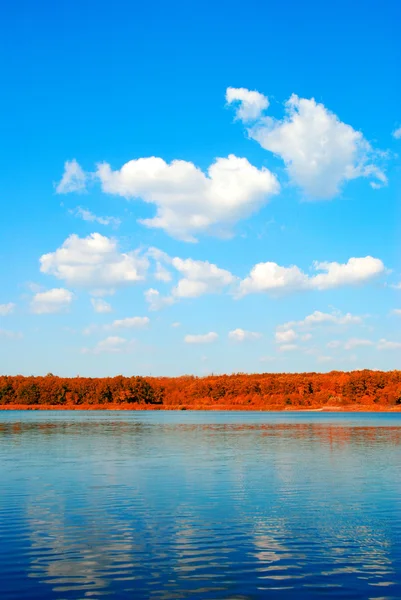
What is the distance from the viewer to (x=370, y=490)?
3772 centimetres

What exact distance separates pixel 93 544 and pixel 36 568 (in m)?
3.52

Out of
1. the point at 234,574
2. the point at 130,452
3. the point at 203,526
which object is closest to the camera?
the point at 234,574

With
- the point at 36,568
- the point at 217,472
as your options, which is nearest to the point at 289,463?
the point at 217,472

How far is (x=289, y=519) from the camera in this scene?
28.9m

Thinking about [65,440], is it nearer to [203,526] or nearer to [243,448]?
[243,448]

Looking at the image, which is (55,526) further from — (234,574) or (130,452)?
(130,452)

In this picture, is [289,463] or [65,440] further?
[65,440]

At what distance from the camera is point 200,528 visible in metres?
26.8

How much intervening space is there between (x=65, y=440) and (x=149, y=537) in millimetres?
54677

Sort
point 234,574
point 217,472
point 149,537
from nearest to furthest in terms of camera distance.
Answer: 1. point 234,574
2. point 149,537
3. point 217,472

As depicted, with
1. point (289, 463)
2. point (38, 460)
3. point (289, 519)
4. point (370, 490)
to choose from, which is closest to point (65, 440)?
point (38, 460)

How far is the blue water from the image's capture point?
62.6 ft

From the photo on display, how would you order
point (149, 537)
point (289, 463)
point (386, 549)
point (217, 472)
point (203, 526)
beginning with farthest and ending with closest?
point (289, 463) → point (217, 472) → point (203, 526) → point (149, 537) → point (386, 549)

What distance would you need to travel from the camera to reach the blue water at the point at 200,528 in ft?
62.6
